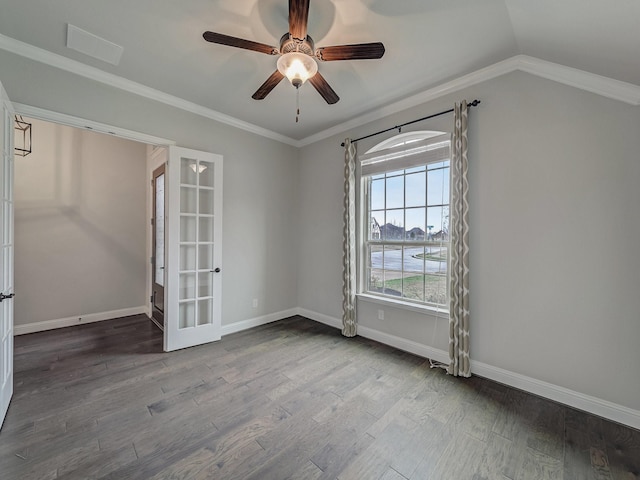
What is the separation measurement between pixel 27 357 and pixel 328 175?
4205mm

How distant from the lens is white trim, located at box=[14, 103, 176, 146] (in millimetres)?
2354

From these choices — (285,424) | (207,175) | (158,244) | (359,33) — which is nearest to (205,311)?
(158,244)

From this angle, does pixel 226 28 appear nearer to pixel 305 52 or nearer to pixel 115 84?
pixel 305 52

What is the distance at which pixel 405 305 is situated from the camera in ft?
10.3

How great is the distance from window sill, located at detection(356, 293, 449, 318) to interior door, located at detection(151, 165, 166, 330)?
3.09m

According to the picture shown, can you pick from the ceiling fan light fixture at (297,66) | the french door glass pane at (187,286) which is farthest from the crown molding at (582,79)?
the french door glass pane at (187,286)

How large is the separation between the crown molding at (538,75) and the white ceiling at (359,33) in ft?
0.21

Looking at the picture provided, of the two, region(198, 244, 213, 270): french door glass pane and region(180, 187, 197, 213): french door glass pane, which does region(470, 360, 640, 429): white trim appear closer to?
region(198, 244, 213, 270): french door glass pane

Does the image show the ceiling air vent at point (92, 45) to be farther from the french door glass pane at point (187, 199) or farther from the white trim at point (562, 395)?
the white trim at point (562, 395)

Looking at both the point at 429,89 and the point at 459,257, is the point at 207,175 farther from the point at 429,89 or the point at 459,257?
the point at 459,257

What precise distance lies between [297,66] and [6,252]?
2618 millimetres

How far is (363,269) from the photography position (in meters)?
3.71

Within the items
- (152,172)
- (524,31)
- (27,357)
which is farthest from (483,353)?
(152,172)

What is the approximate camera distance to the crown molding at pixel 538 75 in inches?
77.9
